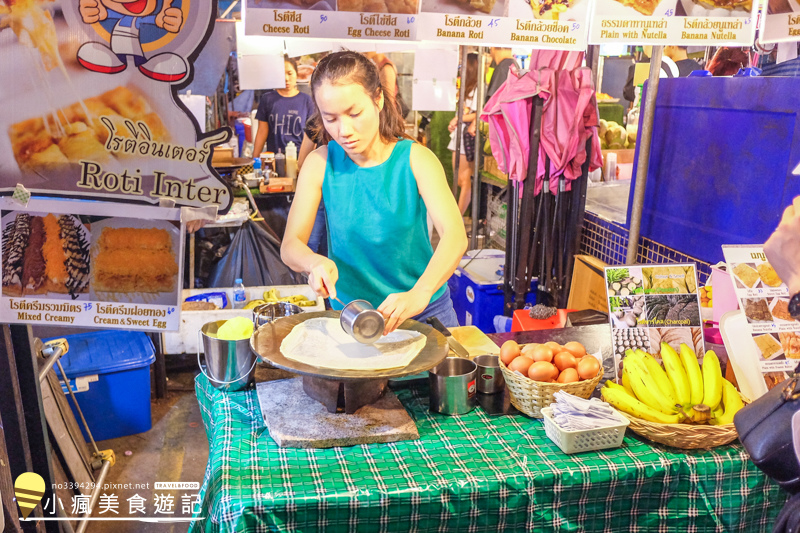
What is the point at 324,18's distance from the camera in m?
2.16

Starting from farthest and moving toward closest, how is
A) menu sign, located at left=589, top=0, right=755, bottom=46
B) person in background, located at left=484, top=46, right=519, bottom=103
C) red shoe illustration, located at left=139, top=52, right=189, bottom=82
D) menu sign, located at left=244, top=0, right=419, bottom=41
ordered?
person in background, located at left=484, top=46, right=519, bottom=103, menu sign, located at left=589, top=0, right=755, bottom=46, menu sign, located at left=244, top=0, right=419, bottom=41, red shoe illustration, located at left=139, top=52, right=189, bottom=82

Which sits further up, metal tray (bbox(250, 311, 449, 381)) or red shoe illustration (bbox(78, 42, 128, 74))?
red shoe illustration (bbox(78, 42, 128, 74))

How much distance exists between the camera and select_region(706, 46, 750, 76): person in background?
3529 millimetres

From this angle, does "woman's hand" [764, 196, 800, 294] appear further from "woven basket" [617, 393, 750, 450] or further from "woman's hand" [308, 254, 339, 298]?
"woman's hand" [308, 254, 339, 298]

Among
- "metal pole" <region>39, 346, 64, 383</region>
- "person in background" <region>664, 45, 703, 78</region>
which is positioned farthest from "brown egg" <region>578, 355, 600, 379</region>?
"person in background" <region>664, 45, 703, 78</region>

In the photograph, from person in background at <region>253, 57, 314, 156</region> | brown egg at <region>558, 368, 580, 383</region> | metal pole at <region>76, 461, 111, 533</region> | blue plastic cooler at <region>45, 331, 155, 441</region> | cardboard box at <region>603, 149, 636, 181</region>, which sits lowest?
metal pole at <region>76, 461, 111, 533</region>

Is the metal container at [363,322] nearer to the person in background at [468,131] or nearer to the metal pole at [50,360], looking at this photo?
the metal pole at [50,360]

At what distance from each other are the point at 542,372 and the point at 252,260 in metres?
3.26

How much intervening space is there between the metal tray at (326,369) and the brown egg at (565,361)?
32cm

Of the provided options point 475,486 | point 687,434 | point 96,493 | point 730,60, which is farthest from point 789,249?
point 96,493

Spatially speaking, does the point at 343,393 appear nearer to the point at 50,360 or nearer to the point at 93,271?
the point at 93,271

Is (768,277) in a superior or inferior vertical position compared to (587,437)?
superior

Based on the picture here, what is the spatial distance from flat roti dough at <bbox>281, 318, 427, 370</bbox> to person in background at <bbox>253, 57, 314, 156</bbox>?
151 inches

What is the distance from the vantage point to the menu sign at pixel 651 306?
189 centimetres
